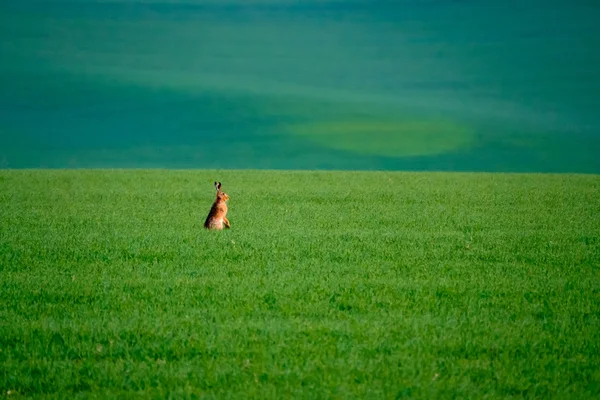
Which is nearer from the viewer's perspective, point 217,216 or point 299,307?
point 299,307

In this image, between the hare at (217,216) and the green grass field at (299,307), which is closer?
the green grass field at (299,307)

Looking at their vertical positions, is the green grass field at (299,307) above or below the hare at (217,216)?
below

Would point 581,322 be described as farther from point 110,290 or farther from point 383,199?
point 383,199

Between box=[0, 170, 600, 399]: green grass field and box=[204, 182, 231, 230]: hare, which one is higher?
box=[204, 182, 231, 230]: hare

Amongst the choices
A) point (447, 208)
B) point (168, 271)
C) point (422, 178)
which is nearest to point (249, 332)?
point (168, 271)

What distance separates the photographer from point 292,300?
10.2 m

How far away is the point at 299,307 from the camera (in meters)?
9.82

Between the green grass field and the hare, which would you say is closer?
the green grass field

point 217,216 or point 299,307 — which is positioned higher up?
point 217,216

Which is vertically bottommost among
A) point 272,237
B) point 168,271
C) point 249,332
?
point 249,332

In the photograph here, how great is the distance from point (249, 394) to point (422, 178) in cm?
3333

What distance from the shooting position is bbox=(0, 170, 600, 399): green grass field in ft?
23.9

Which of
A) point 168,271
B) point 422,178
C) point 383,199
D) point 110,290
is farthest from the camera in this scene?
point 422,178

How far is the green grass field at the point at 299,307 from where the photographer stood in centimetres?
729
